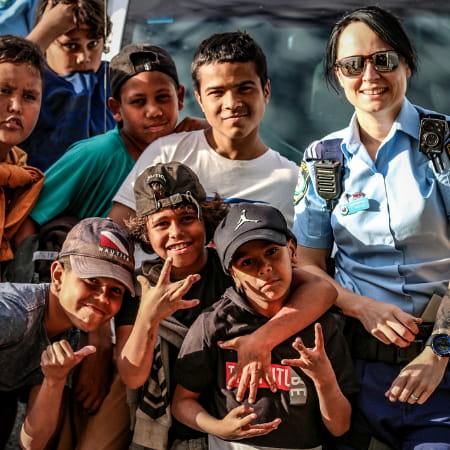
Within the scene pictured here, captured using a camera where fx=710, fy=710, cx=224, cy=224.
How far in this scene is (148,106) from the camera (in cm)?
334

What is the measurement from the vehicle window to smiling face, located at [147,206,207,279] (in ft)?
3.10

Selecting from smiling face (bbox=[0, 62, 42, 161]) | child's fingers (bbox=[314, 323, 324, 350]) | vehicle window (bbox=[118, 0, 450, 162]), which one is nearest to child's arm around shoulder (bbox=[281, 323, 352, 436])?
child's fingers (bbox=[314, 323, 324, 350])

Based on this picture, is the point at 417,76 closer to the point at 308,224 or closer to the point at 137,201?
the point at 308,224

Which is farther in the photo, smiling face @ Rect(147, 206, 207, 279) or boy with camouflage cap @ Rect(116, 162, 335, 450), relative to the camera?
smiling face @ Rect(147, 206, 207, 279)

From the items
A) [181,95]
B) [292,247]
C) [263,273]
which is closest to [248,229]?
[263,273]

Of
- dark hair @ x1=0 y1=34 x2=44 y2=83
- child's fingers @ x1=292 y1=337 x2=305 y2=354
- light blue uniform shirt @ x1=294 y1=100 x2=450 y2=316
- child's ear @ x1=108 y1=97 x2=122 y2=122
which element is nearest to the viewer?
child's fingers @ x1=292 y1=337 x2=305 y2=354

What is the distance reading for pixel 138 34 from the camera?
3811 millimetres

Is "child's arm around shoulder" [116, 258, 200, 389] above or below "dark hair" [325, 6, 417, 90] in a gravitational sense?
below

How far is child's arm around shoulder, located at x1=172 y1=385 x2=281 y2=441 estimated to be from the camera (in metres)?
2.27

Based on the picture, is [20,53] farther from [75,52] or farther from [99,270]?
[99,270]

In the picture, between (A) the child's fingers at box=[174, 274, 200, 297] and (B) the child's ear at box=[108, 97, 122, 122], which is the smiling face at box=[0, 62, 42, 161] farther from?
(A) the child's fingers at box=[174, 274, 200, 297]

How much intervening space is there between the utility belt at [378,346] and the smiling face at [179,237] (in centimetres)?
62

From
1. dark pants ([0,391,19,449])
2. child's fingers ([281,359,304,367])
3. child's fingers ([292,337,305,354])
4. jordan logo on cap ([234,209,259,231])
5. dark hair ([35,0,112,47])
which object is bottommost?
dark pants ([0,391,19,449])

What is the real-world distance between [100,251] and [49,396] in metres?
0.55
